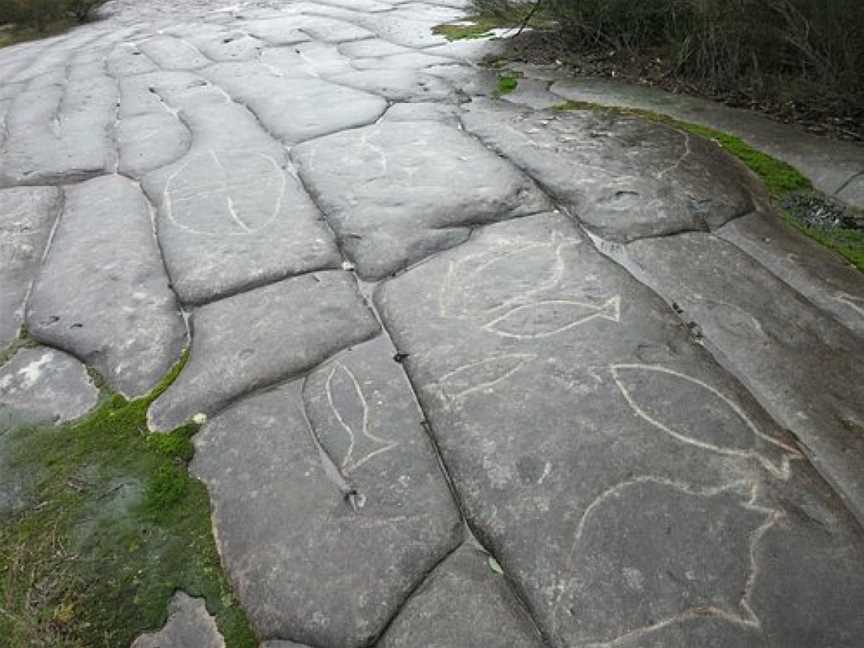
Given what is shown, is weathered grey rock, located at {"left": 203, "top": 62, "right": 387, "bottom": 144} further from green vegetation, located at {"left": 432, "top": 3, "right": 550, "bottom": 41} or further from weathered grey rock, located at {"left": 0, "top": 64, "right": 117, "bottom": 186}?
green vegetation, located at {"left": 432, "top": 3, "right": 550, "bottom": 41}

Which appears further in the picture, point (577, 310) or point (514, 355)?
point (577, 310)

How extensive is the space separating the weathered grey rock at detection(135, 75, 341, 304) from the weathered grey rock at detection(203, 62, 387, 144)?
18cm

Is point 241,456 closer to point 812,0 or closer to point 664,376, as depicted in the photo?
point 664,376

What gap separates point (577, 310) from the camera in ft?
6.54

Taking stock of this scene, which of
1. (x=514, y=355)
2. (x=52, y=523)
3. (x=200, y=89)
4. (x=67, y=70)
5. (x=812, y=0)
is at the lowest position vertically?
(x=67, y=70)

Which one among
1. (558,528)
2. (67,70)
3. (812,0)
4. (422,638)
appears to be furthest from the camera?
(67,70)

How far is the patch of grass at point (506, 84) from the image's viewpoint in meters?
4.09

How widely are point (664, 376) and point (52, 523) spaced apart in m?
1.64

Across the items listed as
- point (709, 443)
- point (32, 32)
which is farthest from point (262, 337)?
point (32, 32)

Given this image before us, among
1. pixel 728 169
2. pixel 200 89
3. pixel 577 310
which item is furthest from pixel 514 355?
pixel 200 89

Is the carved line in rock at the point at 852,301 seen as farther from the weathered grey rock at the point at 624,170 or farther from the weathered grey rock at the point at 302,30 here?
the weathered grey rock at the point at 302,30

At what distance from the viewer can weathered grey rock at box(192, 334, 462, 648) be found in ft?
4.24

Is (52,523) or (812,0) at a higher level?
(812,0)

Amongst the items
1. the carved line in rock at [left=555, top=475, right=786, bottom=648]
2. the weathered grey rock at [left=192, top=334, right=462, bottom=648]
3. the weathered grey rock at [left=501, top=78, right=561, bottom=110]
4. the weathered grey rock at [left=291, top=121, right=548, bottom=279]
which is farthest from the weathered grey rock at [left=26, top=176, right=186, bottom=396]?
the weathered grey rock at [left=501, top=78, right=561, bottom=110]
